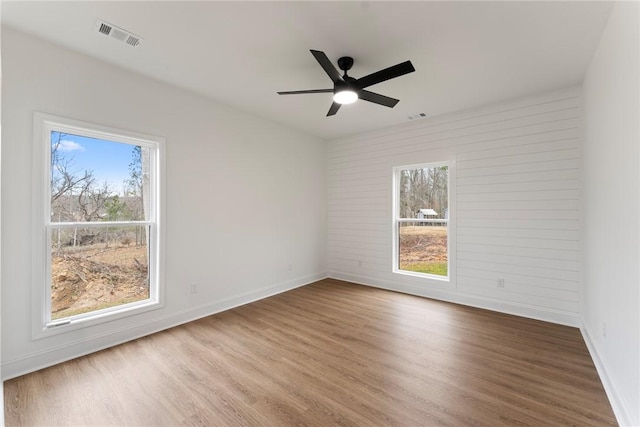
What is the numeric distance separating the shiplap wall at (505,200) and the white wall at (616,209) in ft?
2.05

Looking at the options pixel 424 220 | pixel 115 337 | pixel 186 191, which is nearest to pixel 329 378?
pixel 115 337

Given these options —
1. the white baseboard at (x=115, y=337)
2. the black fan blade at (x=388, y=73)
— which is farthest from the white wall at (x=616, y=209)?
the white baseboard at (x=115, y=337)

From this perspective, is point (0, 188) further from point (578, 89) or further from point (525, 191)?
point (578, 89)

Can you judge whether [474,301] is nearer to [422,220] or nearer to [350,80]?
[422,220]

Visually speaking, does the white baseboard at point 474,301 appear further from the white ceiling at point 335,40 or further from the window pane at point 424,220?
the white ceiling at point 335,40

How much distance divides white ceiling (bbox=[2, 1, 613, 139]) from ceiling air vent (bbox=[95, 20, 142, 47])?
6 centimetres

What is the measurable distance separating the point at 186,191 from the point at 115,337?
5.74 feet

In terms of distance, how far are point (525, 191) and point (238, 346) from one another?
3.97 meters

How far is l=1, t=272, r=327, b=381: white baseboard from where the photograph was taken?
2.36 metres

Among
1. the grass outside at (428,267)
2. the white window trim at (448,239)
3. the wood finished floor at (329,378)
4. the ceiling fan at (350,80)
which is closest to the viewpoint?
the wood finished floor at (329,378)

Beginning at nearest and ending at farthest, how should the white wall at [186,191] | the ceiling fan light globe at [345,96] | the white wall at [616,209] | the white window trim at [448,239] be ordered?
the white wall at [616,209], the white wall at [186,191], the ceiling fan light globe at [345,96], the white window trim at [448,239]

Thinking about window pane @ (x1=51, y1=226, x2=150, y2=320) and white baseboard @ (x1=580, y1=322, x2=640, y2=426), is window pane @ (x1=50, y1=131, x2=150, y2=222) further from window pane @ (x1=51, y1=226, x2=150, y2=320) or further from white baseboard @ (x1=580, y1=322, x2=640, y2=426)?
white baseboard @ (x1=580, y1=322, x2=640, y2=426)

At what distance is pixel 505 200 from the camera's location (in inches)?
148

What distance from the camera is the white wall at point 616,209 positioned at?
1.64 meters
